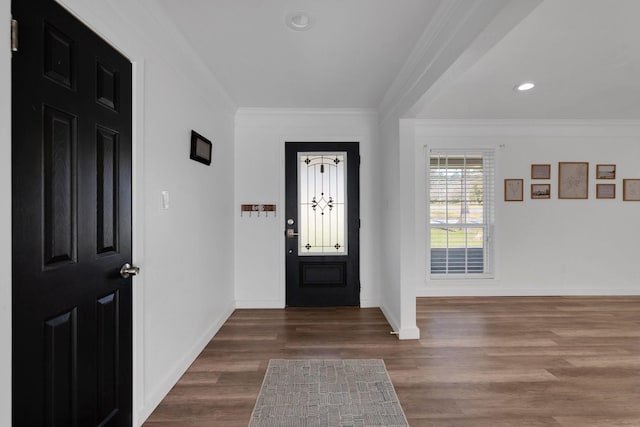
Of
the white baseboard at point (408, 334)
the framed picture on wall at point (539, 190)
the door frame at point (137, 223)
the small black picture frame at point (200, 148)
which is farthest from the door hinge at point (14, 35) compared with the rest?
the framed picture on wall at point (539, 190)

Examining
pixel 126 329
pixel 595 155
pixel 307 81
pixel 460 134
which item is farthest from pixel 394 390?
pixel 595 155

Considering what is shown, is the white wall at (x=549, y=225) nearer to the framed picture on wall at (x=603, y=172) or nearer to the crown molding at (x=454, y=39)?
the framed picture on wall at (x=603, y=172)

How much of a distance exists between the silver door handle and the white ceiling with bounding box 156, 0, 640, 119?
1556mm

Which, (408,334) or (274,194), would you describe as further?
(274,194)

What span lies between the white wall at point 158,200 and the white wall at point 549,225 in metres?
2.98

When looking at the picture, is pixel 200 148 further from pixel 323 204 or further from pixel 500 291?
pixel 500 291

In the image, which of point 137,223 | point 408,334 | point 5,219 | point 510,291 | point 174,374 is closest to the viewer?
point 5,219

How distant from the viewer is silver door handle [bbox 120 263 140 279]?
65.1 inches

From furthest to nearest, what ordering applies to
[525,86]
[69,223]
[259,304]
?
[259,304]
[525,86]
[69,223]

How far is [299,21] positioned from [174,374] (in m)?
2.58

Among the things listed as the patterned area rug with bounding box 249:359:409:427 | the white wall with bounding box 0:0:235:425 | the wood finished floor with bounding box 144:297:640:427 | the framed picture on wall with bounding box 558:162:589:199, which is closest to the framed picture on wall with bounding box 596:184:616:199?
the framed picture on wall with bounding box 558:162:589:199

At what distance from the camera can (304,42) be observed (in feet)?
7.63

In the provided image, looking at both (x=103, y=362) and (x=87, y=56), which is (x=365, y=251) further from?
(x=87, y=56)

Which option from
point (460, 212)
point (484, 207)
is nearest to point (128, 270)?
point (460, 212)
